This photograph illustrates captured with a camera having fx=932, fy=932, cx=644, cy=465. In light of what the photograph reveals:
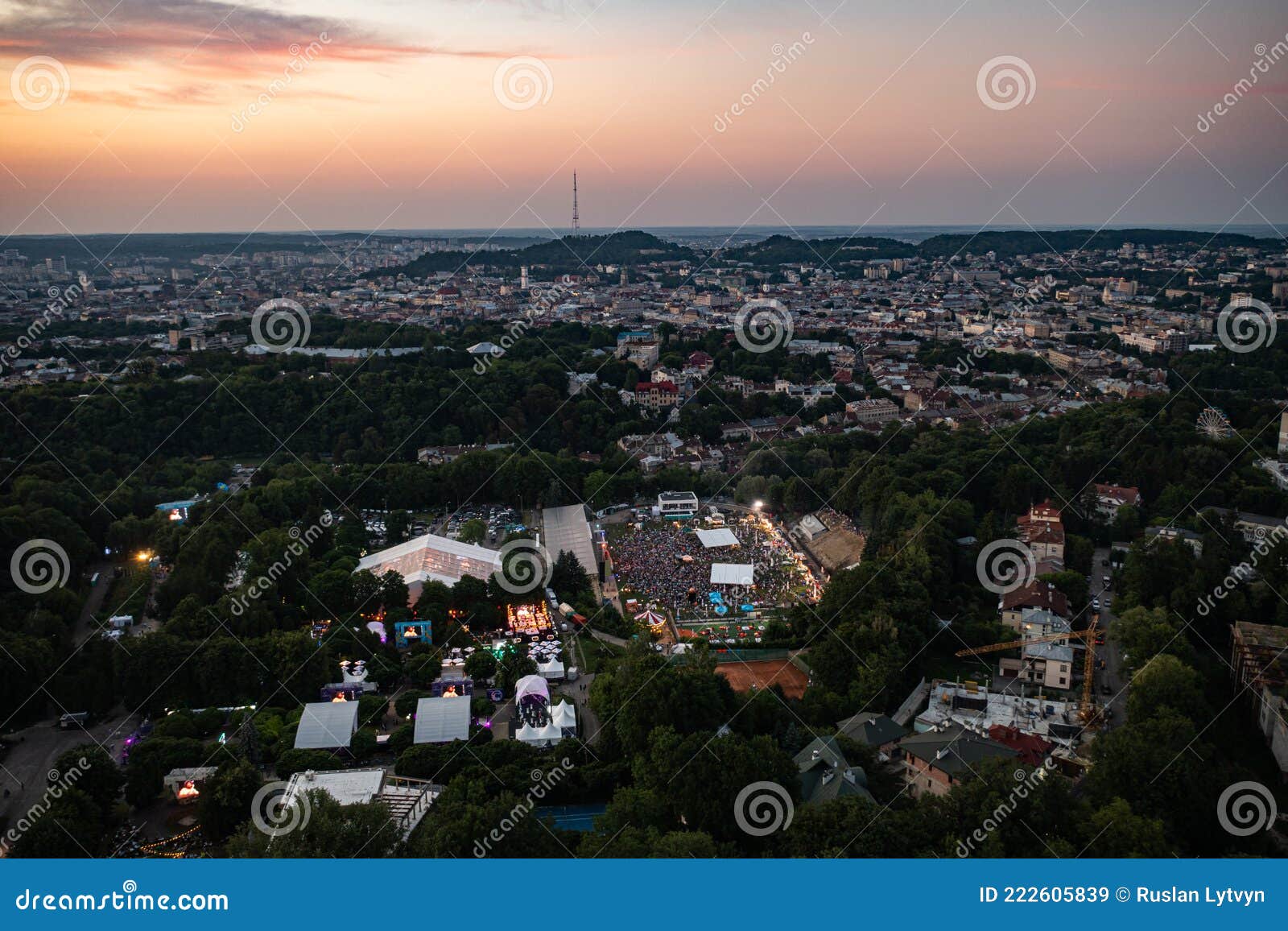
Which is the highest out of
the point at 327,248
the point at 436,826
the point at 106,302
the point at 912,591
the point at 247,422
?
the point at 327,248

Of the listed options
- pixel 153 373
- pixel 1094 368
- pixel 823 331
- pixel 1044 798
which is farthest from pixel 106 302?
pixel 1044 798

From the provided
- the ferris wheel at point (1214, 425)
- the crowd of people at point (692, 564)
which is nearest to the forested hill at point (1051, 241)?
the ferris wheel at point (1214, 425)

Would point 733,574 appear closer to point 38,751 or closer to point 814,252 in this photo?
Result: point 38,751

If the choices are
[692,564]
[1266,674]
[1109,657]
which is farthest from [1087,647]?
[692,564]

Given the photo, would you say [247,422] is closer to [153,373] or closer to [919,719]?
[153,373]

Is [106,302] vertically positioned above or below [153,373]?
above

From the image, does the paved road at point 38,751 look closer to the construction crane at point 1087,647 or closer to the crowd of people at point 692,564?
the crowd of people at point 692,564
